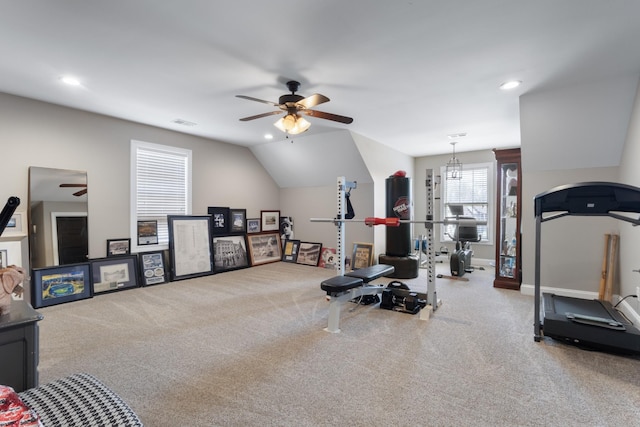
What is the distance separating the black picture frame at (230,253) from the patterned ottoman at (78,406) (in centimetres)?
432

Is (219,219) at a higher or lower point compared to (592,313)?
higher

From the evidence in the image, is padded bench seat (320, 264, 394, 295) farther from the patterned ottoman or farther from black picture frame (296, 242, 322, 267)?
black picture frame (296, 242, 322, 267)

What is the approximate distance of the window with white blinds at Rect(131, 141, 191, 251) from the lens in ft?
15.9

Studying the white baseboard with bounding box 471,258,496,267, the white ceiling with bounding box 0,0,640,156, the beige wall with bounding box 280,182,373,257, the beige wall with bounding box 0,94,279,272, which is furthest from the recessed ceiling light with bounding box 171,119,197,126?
the white baseboard with bounding box 471,258,496,267

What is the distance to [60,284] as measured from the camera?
3.93 metres

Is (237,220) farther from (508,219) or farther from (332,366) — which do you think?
(508,219)

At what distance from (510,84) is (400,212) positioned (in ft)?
8.39

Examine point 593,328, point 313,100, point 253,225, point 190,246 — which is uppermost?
point 313,100

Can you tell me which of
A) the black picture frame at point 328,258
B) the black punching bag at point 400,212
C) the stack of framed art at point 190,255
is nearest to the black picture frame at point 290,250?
the stack of framed art at point 190,255

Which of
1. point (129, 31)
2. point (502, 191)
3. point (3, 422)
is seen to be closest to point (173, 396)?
point (3, 422)

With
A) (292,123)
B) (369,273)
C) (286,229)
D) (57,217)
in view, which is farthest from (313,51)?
(286,229)

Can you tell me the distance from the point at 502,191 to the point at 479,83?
215 centimetres

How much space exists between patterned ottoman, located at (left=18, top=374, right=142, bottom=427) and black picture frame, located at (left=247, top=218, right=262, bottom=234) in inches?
201

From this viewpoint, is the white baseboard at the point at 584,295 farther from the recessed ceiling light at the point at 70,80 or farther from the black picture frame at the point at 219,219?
the recessed ceiling light at the point at 70,80
